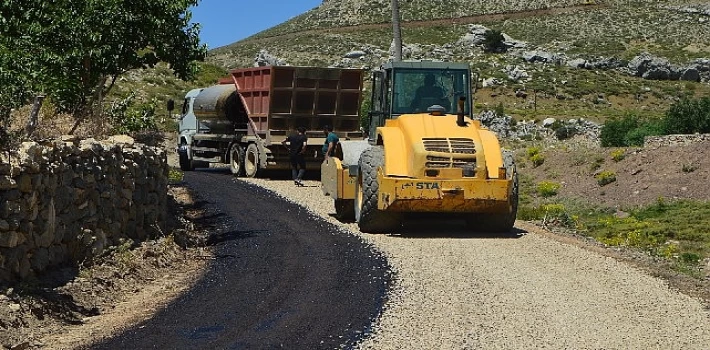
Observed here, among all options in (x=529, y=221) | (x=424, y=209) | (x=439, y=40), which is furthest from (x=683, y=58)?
(x=424, y=209)

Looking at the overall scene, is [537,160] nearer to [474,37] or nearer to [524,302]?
[524,302]

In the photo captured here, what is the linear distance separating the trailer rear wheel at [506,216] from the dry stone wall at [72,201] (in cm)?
560

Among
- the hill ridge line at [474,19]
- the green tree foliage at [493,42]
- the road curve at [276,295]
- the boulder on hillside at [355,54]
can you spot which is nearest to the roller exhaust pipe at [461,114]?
the road curve at [276,295]

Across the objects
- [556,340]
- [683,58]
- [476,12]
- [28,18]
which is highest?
[476,12]

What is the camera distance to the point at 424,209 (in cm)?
1541

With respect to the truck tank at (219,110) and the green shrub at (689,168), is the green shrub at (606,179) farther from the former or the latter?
the truck tank at (219,110)

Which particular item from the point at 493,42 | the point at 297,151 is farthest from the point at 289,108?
the point at 493,42

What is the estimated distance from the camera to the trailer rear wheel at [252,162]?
89.2 ft

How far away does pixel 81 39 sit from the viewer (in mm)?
14914

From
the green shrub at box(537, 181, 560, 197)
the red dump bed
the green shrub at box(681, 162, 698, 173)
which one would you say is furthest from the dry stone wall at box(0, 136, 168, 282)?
the green shrub at box(681, 162, 698, 173)

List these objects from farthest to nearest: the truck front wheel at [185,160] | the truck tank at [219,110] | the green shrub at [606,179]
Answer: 1. the truck front wheel at [185,160]
2. the truck tank at [219,110]
3. the green shrub at [606,179]

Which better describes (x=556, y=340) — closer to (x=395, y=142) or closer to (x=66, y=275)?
(x=66, y=275)

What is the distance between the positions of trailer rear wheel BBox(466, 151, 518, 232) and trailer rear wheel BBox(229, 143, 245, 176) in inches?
518

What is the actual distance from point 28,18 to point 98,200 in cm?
405
